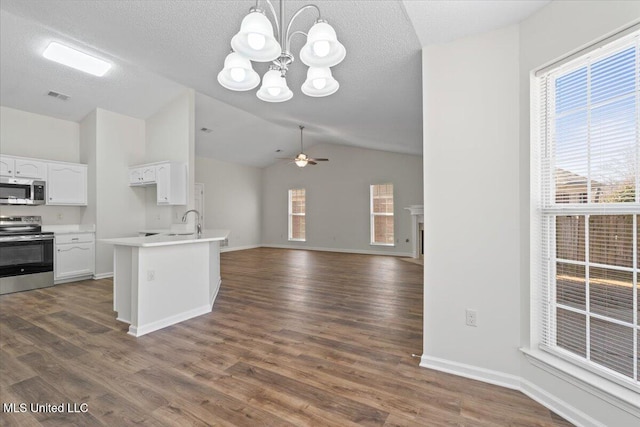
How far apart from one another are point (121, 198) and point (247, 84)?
199 inches

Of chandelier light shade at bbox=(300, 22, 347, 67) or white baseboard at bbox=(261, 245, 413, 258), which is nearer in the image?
chandelier light shade at bbox=(300, 22, 347, 67)

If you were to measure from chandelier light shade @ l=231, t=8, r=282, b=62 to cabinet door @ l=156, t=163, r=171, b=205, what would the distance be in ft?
13.5

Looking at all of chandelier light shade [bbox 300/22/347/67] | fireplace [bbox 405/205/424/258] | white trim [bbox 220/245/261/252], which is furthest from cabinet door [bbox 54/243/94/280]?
fireplace [bbox 405/205/424/258]

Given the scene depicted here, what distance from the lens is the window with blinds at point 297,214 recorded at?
10295 millimetres

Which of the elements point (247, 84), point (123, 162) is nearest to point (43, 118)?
point (123, 162)

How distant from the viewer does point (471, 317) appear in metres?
2.14

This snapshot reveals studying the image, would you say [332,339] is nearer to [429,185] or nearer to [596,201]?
[429,185]

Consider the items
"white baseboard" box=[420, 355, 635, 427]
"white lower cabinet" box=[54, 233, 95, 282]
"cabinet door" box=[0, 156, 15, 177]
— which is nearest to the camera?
"white baseboard" box=[420, 355, 635, 427]

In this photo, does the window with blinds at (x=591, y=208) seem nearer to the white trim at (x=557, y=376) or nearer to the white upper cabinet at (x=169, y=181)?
the white trim at (x=557, y=376)

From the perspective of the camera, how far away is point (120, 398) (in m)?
1.91

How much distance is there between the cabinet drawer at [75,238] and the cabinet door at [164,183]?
146 centimetres

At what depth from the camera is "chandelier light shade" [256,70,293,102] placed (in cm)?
192

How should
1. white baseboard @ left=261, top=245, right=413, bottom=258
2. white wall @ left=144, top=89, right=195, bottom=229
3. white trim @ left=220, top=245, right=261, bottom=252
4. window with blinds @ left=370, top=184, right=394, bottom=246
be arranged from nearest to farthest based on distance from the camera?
white wall @ left=144, top=89, right=195, bottom=229 < white baseboard @ left=261, top=245, right=413, bottom=258 < window with blinds @ left=370, top=184, right=394, bottom=246 < white trim @ left=220, top=245, right=261, bottom=252

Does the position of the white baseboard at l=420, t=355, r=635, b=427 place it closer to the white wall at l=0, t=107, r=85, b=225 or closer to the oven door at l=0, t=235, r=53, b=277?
the oven door at l=0, t=235, r=53, b=277
